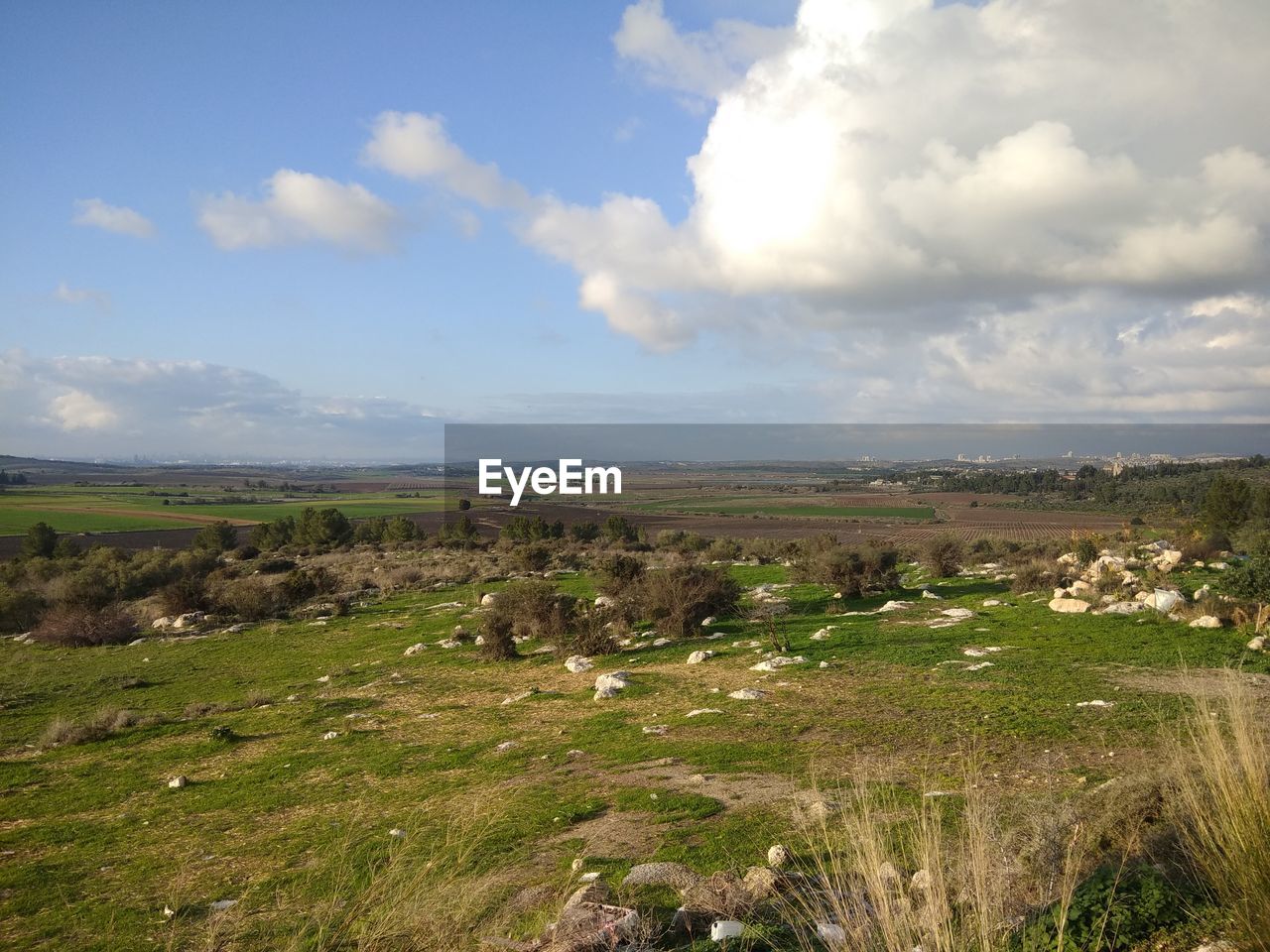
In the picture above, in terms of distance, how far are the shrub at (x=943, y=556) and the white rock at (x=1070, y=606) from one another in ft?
31.3

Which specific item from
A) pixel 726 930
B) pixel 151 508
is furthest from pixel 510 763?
pixel 151 508

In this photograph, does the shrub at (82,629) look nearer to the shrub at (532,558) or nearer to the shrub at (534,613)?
the shrub at (534,613)

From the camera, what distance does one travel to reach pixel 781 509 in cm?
9575

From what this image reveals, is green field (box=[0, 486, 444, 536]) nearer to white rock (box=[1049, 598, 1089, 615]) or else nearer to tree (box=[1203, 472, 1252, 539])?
white rock (box=[1049, 598, 1089, 615])

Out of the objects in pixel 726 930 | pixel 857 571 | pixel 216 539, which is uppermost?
pixel 726 930

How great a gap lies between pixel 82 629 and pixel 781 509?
3223 inches

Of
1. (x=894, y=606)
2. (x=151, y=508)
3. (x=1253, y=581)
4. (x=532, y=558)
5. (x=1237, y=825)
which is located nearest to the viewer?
(x=1237, y=825)

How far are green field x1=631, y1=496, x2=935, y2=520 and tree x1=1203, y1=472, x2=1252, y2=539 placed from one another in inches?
1394

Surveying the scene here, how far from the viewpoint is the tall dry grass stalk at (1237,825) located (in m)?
3.32

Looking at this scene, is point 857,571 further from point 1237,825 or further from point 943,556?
point 1237,825

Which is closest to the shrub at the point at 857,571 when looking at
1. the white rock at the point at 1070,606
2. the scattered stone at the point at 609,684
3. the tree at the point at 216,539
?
the white rock at the point at 1070,606

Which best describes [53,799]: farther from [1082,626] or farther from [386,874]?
[1082,626]

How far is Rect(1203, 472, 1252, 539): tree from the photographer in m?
37.8

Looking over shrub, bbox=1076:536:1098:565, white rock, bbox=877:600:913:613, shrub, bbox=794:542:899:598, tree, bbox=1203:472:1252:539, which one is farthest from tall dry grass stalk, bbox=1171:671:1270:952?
tree, bbox=1203:472:1252:539
